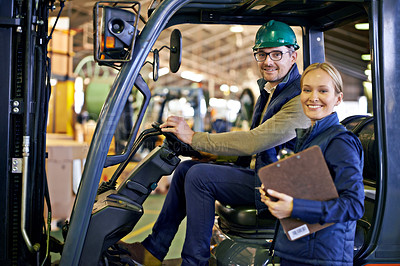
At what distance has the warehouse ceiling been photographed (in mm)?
13837

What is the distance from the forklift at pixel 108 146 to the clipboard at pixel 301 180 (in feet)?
2.49

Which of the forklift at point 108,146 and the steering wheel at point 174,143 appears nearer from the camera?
the forklift at point 108,146

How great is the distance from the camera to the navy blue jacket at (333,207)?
1867 millimetres

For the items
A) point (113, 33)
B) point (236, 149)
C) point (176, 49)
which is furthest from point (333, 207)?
point (113, 33)

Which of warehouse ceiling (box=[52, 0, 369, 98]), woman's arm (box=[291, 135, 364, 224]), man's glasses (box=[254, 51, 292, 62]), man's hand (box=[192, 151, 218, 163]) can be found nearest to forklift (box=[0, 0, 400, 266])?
man's glasses (box=[254, 51, 292, 62])

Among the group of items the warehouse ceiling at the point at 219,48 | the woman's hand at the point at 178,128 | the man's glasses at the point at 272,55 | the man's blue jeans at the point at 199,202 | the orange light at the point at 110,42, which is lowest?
the man's blue jeans at the point at 199,202

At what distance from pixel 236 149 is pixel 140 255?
967 mm

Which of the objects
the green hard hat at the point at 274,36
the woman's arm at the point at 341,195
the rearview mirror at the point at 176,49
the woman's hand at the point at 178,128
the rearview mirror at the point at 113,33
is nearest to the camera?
the woman's arm at the point at 341,195

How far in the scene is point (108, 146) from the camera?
230 cm

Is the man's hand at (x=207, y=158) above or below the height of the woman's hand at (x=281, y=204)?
above

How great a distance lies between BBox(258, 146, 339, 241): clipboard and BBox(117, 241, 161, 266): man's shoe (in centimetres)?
119

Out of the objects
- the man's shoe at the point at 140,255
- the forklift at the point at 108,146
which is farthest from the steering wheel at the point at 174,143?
the man's shoe at the point at 140,255

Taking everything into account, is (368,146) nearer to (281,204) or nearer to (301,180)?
(301,180)

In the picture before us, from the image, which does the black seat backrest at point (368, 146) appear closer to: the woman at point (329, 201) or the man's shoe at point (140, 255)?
the woman at point (329, 201)
